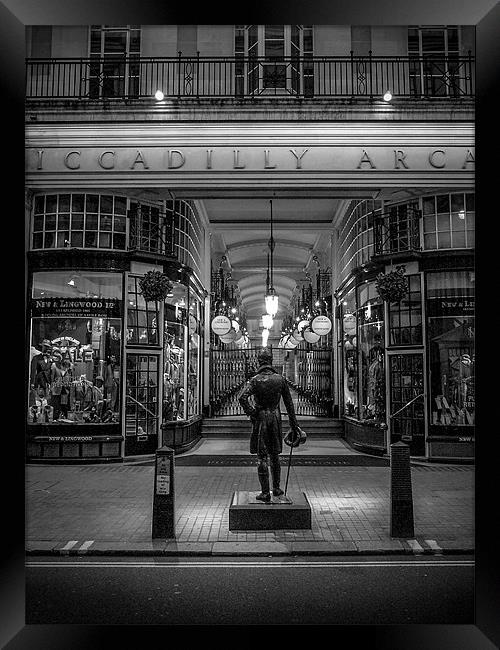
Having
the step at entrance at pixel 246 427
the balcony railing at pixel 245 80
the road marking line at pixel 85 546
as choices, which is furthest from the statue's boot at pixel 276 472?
the step at entrance at pixel 246 427

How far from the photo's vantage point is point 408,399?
1370 centimetres

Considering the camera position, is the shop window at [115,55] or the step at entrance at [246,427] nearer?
the shop window at [115,55]

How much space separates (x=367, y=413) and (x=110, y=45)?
11133mm

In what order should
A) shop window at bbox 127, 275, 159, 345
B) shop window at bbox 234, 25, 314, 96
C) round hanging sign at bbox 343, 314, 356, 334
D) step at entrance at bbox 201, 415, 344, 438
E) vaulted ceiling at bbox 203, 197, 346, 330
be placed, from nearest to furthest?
shop window at bbox 234, 25, 314, 96
shop window at bbox 127, 275, 159, 345
round hanging sign at bbox 343, 314, 356, 334
step at entrance at bbox 201, 415, 344, 438
vaulted ceiling at bbox 203, 197, 346, 330

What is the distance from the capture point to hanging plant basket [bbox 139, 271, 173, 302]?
1288cm

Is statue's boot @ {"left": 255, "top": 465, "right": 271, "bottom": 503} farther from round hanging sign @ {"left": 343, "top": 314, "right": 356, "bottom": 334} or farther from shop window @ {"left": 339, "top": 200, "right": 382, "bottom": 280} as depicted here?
round hanging sign @ {"left": 343, "top": 314, "right": 356, "bottom": 334}

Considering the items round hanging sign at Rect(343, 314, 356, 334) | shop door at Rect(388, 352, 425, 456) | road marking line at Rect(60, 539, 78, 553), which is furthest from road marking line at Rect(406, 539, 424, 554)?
round hanging sign at Rect(343, 314, 356, 334)

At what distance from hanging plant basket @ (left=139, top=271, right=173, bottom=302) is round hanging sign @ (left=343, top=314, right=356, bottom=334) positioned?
255 inches

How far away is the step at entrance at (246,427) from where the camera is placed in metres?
17.1

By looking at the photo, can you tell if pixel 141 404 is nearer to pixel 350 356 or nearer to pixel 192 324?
pixel 192 324

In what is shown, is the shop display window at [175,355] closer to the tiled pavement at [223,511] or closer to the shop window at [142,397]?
the shop window at [142,397]
